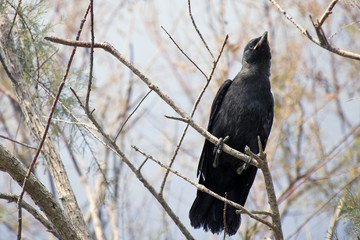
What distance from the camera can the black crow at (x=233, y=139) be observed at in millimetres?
3857

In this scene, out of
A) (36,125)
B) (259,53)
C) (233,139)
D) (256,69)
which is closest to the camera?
(36,125)

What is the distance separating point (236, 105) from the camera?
3977 mm

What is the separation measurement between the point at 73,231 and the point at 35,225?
4.12 metres

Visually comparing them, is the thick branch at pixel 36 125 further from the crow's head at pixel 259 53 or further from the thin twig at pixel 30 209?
the crow's head at pixel 259 53

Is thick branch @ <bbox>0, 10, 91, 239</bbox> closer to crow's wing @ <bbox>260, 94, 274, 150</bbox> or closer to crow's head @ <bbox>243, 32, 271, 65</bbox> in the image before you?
crow's wing @ <bbox>260, 94, 274, 150</bbox>

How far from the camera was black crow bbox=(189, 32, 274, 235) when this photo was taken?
3.86 m

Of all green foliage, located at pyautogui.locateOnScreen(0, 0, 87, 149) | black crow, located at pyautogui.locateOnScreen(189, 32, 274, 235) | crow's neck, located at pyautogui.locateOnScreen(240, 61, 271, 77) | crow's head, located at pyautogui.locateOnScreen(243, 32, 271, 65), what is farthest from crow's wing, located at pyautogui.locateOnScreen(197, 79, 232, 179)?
green foliage, located at pyautogui.locateOnScreen(0, 0, 87, 149)

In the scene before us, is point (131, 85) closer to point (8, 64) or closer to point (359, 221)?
point (8, 64)

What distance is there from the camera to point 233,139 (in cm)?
398

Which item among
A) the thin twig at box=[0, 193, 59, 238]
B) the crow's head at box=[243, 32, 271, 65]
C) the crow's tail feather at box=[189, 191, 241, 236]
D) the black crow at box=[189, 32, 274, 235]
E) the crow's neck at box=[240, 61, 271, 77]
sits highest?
the crow's head at box=[243, 32, 271, 65]

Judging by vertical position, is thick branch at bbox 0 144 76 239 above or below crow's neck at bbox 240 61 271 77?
below

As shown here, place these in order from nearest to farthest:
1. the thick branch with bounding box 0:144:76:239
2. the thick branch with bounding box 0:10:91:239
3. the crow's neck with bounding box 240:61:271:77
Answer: the thick branch with bounding box 0:144:76:239 < the thick branch with bounding box 0:10:91:239 < the crow's neck with bounding box 240:61:271:77

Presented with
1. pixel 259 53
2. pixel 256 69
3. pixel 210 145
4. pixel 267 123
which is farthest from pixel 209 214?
pixel 259 53

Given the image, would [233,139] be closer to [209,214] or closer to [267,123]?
[267,123]
